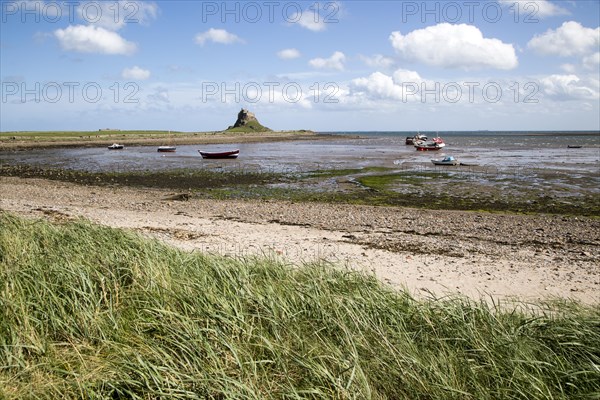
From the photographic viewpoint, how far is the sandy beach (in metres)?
10.4

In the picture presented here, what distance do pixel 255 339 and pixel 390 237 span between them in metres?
10.8

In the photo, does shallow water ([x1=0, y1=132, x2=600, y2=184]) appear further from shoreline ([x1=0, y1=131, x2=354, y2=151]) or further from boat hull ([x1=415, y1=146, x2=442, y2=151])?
shoreline ([x1=0, y1=131, x2=354, y2=151])

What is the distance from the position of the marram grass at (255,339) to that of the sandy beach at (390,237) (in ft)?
6.94

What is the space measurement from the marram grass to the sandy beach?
211cm

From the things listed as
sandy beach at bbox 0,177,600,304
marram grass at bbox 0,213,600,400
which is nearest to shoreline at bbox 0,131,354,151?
sandy beach at bbox 0,177,600,304

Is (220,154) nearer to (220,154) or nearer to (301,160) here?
(220,154)

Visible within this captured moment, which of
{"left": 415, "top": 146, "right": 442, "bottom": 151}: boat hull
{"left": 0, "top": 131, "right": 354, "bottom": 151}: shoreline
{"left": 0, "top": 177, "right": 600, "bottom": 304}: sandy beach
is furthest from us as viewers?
{"left": 0, "top": 131, "right": 354, "bottom": 151}: shoreline

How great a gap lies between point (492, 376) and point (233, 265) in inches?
162

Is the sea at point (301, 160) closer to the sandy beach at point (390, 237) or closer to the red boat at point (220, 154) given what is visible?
the red boat at point (220, 154)

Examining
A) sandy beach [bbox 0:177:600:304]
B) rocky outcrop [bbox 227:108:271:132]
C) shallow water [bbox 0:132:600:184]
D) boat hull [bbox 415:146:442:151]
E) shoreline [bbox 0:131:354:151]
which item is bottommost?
sandy beach [bbox 0:177:600:304]

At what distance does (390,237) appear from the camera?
15.2 m

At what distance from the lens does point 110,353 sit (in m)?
4.58

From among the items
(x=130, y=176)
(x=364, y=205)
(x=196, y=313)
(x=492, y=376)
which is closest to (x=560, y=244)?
(x=364, y=205)

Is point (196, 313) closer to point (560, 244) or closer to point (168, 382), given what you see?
point (168, 382)
